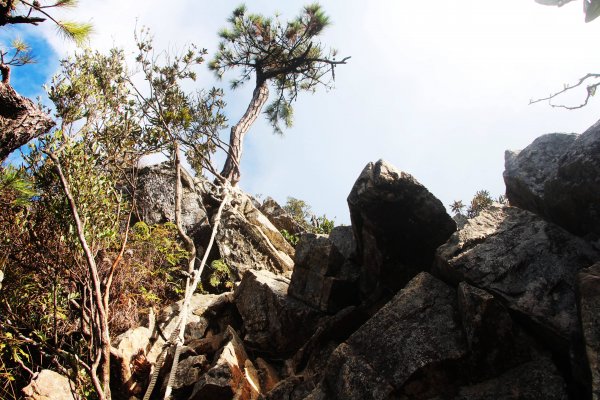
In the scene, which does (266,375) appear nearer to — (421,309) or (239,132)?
(421,309)

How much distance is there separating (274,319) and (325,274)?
141 cm

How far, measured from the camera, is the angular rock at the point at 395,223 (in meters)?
6.80

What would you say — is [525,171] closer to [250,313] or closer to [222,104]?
[250,313]

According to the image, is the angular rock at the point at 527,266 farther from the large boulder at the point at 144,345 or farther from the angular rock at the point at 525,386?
the large boulder at the point at 144,345

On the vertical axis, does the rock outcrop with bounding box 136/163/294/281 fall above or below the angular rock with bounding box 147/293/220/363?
above

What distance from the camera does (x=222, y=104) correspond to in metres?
15.3

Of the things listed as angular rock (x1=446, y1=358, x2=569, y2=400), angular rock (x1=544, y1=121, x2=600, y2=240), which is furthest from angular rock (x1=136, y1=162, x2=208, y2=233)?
angular rock (x1=544, y1=121, x2=600, y2=240)

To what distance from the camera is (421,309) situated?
17.8 feet

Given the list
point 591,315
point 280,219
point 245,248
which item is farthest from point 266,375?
point 280,219

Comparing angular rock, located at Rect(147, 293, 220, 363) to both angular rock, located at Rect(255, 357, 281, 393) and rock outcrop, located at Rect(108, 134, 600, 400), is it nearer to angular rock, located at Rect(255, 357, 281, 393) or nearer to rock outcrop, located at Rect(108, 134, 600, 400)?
rock outcrop, located at Rect(108, 134, 600, 400)

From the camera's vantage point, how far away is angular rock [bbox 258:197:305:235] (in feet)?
49.2

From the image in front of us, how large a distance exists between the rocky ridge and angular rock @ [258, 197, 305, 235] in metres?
5.61

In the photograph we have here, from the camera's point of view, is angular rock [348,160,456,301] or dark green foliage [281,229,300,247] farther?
dark green foliage [281,229,300,247]

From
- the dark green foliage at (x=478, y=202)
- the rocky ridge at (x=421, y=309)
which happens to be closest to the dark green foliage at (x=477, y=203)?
the dark green foliage at (x=478, y=202)
